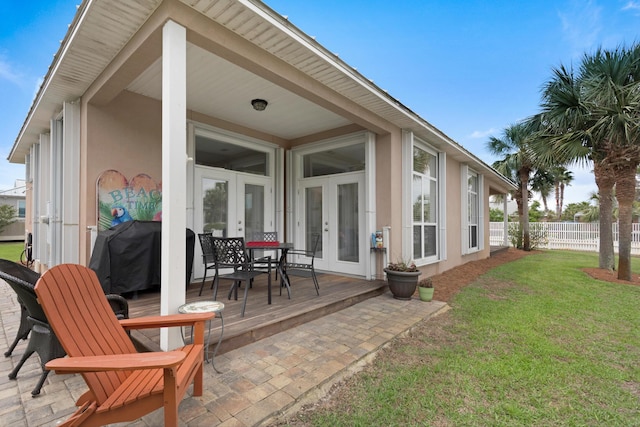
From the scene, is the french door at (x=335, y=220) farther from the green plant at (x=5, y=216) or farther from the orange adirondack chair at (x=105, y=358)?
the green plant at (x=5, y=216)

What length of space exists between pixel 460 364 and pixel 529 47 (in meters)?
10.5

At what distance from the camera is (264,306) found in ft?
11.8

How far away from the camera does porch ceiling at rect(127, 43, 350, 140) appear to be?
3.58 meters

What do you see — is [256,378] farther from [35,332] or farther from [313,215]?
[313,215]

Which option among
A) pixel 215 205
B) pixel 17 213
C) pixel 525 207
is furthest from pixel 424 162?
pixel 17 213

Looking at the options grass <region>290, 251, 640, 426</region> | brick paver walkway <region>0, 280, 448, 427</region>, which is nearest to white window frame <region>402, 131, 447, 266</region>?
grass <region>290, 251, 640, 426</region>

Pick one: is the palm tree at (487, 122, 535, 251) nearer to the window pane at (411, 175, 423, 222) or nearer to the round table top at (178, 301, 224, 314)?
the window pane at (411, 175, 423, 222)

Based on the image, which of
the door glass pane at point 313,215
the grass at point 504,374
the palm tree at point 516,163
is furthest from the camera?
the palm tree at point 516,163

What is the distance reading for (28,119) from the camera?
16.0ft

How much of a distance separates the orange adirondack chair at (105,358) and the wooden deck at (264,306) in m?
0.79

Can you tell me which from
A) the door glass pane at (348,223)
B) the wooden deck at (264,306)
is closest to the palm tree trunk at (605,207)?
the door glass pane at (348,223)

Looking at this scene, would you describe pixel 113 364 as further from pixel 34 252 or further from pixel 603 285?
pixel 603 285

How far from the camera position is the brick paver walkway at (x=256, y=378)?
5.91ft

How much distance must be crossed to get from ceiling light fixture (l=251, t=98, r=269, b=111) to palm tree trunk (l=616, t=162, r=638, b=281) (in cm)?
824
